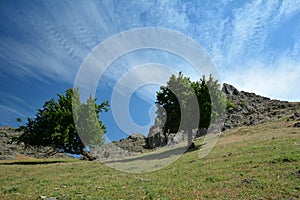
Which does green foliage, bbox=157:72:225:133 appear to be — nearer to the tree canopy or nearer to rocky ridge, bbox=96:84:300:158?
the tree canopy

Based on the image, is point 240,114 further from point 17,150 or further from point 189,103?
point 17,150

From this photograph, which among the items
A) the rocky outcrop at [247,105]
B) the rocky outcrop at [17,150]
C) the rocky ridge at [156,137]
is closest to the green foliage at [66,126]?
the rocky ridge at [156,137]

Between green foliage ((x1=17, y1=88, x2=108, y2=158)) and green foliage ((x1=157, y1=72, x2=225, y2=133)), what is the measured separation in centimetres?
1558

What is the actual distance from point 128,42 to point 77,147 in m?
33.8

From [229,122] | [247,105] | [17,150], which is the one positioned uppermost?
[17,150]

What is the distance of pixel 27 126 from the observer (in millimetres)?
47406

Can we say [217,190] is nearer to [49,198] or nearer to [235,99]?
[49,198]

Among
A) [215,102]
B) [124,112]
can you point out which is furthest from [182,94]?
[124,112]

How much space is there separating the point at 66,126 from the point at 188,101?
1036 inches

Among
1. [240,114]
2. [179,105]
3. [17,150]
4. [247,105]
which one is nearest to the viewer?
[179,105]

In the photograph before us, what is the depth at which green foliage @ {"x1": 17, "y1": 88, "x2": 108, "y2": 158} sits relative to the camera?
4569 centimetres

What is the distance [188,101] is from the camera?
45.8 meters

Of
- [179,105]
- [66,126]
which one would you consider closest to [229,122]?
[179,105]

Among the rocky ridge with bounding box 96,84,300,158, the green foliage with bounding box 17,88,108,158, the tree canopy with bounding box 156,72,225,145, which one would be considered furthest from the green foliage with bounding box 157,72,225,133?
the green foliage with bounding box 17,88,108,158
